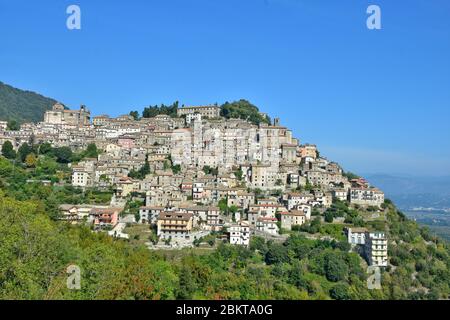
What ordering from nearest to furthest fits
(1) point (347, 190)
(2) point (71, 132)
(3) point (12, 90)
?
(1) point (347, 190) → (2) point (71, 132) → (3) point (12, 90)

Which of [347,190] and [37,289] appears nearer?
[37,289]

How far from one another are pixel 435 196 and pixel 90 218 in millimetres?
166347

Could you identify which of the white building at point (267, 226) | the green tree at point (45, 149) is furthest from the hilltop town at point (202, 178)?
the green tree at point (45, 149)

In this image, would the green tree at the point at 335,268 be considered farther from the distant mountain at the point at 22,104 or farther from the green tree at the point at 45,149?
the distant mountain at the point at 22,104

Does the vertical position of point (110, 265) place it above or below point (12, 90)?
below

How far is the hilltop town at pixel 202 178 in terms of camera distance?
105ft

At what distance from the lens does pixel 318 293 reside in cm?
2636

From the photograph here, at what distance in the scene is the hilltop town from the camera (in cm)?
3212

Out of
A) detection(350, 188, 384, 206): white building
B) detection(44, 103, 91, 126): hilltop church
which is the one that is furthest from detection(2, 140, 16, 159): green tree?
detection(350, 188, 384, 206): white building

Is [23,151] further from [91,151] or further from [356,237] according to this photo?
[356,237]

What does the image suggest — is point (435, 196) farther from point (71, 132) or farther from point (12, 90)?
point (71, 132)

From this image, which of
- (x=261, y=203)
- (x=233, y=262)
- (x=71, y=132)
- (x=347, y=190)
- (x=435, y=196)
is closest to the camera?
(x=233, y=262)

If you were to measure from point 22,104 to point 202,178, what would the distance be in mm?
70239
